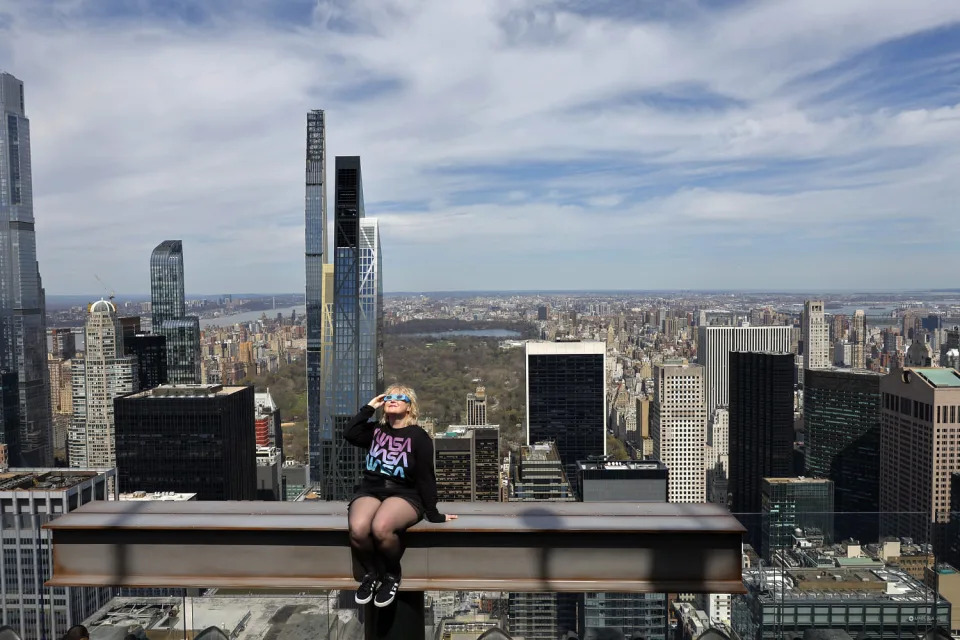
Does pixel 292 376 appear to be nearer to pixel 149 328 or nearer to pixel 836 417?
pixel 149 328

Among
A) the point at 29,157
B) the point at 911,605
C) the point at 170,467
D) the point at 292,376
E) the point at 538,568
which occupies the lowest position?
the point at 170,467

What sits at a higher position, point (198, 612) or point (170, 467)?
point (198, 612)

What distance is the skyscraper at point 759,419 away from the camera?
73.5ft

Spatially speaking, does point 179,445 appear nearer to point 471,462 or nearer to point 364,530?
point 471,462

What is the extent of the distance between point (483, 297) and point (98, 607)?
1566cm

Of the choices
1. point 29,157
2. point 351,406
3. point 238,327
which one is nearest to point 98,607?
point 351,406

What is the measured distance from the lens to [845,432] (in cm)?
2219

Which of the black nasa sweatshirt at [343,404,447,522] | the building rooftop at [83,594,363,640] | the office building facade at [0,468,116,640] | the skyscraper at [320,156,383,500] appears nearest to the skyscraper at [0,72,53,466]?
the skyscraper at [320,156,383,500]

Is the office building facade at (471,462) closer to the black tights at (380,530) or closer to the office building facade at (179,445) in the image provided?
the office building facade at (179,445)

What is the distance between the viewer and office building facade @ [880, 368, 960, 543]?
17750 mm

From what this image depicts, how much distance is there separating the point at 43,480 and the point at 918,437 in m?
19.9

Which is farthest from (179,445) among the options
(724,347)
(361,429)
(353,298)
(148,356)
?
(724,347)

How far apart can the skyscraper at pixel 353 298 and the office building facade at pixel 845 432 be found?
12978mm

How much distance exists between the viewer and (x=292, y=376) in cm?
2083
